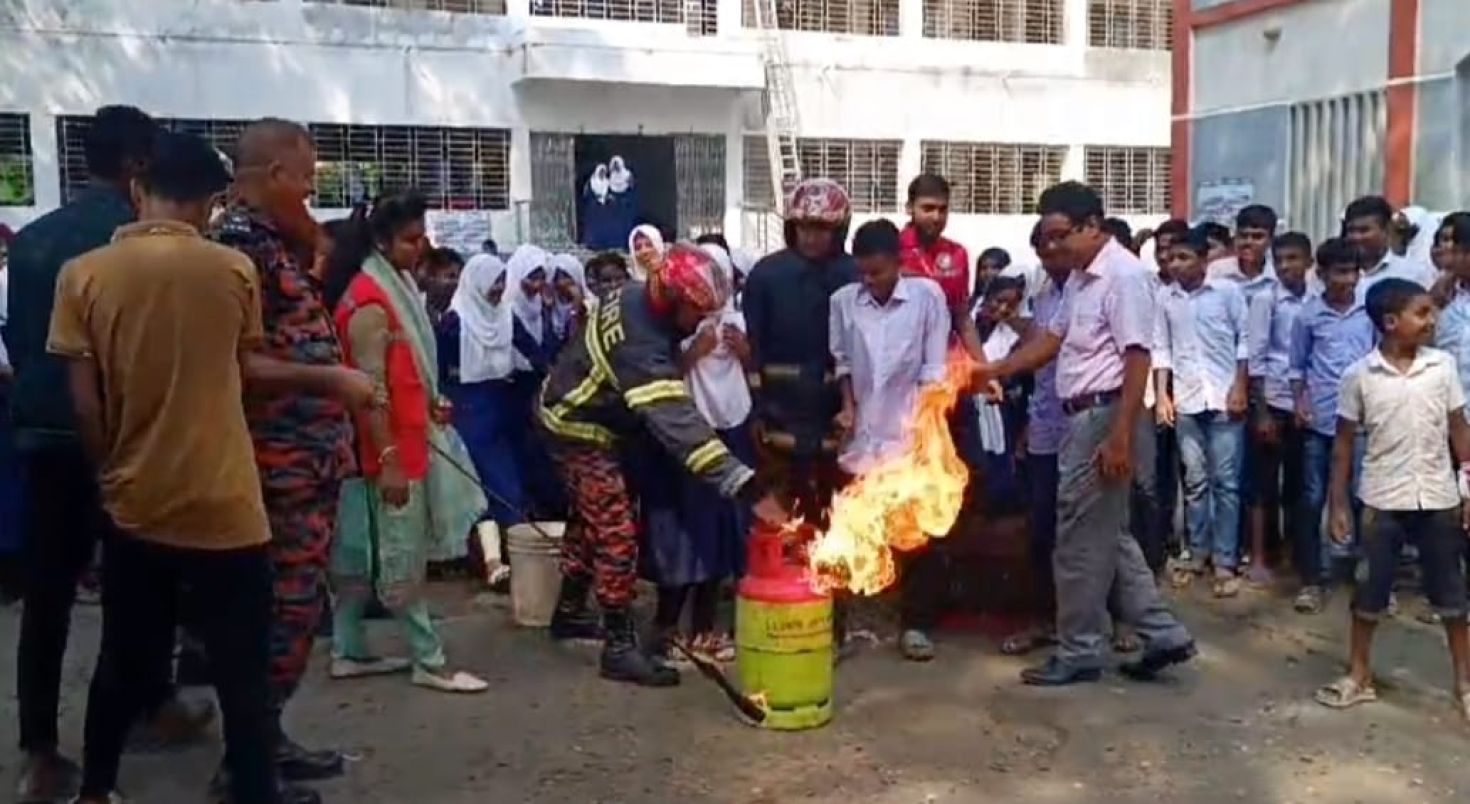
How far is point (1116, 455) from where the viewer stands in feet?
18.2

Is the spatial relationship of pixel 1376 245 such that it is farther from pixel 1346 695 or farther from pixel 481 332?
pixel 481 332

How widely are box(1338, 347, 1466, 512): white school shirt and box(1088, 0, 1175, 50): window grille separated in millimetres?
20146

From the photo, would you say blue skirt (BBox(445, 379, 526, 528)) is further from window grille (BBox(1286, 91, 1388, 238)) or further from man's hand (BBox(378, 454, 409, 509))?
window grille (BBox(1286, 91, 1388, 238))

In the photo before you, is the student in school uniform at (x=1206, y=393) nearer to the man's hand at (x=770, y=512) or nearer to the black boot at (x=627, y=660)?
the man's hand at (x=770, y=512)

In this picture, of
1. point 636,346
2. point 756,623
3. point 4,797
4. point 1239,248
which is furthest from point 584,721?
point 1239,248

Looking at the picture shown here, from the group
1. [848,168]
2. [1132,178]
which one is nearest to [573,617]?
[848,168]

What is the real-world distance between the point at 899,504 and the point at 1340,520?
65.5 inches

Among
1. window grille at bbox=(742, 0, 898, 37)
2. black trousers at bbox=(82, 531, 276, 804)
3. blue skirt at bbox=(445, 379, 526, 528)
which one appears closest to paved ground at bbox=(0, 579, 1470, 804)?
black trousers at bbox=(82, 531, 276, 804)

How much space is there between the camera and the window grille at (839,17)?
75.2ft

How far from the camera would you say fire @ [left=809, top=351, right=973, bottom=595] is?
18.1 feet

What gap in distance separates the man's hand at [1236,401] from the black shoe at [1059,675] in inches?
81.7

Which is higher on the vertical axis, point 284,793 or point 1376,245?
point 1376,245

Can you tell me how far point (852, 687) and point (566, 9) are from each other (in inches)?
665

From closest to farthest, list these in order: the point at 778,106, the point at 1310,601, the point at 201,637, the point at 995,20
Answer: the point at 201,637 < the point at 1310,601 < the point at 778,106 < the point at 995,20
